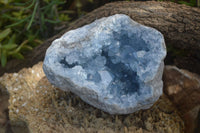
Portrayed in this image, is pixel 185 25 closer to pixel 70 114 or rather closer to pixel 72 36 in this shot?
pixel 72 36

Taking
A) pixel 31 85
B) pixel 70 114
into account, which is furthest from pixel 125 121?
pixel 31 85

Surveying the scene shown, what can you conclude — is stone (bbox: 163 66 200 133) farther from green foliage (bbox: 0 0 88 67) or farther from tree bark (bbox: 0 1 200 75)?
green foliage (bbox: 0 0 88 67)

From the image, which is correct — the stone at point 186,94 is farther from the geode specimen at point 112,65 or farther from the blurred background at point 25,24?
the blurred background at point 25,24

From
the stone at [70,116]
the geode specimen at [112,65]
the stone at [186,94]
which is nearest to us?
the geode specimen at [112,65]

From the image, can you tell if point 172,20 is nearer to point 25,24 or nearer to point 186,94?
point 186,94

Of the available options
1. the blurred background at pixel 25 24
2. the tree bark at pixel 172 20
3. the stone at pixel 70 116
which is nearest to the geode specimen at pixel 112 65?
the stone at pixel 70 116

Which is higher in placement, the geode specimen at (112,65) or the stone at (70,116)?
the geode specimen at (112,65)
